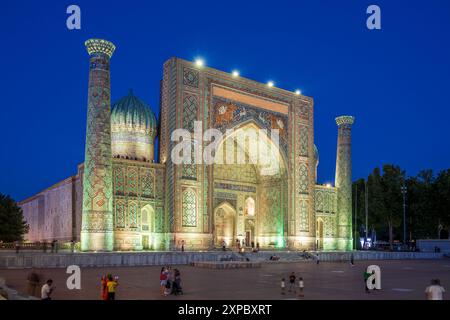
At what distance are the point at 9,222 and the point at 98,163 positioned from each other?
14.9 meters

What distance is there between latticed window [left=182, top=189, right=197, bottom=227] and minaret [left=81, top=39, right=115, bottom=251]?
5293 millimetres

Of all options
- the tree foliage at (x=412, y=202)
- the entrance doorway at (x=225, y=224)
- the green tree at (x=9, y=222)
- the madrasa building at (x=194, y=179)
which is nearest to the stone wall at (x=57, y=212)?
the madrasa building at (x=194, y=179)

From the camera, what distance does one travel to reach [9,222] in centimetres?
3747

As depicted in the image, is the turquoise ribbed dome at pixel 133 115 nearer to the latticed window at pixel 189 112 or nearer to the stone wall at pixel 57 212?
the latticed window at pixel 189 112

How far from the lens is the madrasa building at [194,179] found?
27.3 metres

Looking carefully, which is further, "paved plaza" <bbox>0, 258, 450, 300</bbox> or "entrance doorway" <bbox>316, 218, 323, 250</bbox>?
"entrance doorway" <bbox>316, 218, 323, 250</bbox>

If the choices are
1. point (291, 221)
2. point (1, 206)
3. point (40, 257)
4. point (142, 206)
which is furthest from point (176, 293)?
point (1, 206)

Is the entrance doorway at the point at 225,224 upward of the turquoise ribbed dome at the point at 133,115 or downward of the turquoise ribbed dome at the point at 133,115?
downward

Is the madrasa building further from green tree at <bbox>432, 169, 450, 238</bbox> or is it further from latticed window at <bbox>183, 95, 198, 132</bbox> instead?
green tree at <bbox>432, 169, 450, 238</bbox>

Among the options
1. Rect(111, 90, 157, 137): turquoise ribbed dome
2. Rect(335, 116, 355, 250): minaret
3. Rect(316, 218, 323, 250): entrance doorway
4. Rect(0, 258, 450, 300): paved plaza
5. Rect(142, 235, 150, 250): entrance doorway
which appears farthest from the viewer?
Rect(335, 116, 355, 250): minaret

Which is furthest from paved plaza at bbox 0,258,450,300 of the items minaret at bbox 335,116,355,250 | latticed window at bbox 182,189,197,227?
minaret at bbox 335,116,355,250

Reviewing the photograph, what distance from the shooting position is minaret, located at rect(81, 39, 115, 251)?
2614cm

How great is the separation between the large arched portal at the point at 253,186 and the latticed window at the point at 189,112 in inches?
175
